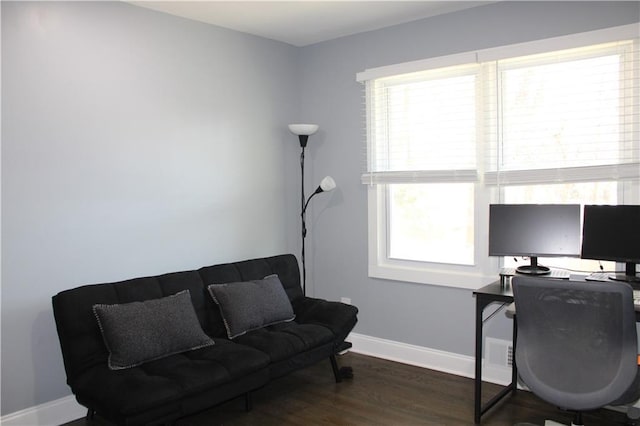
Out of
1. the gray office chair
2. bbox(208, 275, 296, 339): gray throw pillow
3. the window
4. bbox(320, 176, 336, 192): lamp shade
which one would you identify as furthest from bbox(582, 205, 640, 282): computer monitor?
bbox(208, 275, 296, 339): gray throw pillow

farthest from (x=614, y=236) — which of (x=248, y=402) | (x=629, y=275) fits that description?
(x=248, y=402)

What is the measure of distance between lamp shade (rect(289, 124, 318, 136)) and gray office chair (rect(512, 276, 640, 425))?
7.66 feet

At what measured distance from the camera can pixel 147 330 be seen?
3041mm

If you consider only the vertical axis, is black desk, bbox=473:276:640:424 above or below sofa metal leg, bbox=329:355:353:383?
above

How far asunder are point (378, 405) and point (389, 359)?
900mm

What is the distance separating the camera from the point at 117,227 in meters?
3.56

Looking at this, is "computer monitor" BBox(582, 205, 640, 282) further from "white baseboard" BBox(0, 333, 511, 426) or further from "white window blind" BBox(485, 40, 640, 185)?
"white baseboard" BBox(0, 333, 511, 426)

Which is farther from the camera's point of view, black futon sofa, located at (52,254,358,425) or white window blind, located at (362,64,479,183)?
white window blind, located at (362,64,479,183)

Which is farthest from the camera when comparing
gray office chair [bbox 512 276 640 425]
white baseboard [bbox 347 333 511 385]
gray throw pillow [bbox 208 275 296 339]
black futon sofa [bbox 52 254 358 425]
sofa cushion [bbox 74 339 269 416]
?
white baseboard [bbox 347 333 511 385]

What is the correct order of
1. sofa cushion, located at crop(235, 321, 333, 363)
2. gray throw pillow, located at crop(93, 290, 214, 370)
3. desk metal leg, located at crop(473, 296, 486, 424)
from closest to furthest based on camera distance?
gray throw pillow, located at crop(93, 290, 214, 370) < desk metal leg, located at crop(473, 296, 486, 424) < sofa cushion, located at crop(235, 321, 333, 363)

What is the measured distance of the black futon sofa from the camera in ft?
8.97

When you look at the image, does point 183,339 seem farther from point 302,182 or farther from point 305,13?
point 305,13

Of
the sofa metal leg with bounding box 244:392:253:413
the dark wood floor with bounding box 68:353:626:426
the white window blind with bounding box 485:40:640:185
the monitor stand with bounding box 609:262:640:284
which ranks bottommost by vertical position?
the dark wood floor with bounding box 68:353:626:426

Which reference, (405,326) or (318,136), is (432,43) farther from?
(405,326)
